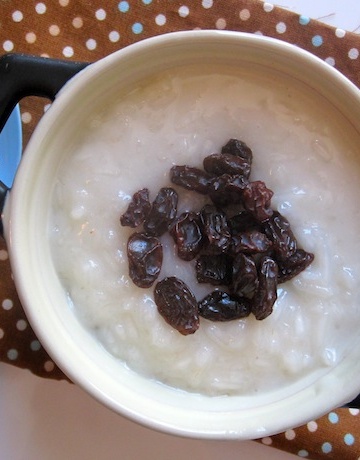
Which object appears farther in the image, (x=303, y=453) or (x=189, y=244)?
(x=303, y=453)

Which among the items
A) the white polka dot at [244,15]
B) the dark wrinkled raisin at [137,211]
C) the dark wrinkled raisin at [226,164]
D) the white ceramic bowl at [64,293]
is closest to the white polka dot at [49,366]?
the white ceramic bowl at [64,293]

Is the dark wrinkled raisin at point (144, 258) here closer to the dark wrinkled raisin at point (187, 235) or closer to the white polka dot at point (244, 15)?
the dark wrinkled raisin at point (187, 235)

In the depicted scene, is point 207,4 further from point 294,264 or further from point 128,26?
point 294,264

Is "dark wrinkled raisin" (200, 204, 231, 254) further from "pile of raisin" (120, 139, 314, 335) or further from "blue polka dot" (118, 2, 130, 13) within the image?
"blue polka dot" (118, 2, 130, 13)

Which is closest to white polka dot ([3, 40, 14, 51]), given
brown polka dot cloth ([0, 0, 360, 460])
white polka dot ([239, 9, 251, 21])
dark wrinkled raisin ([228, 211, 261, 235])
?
brown polka dot cloth ([0, 0, 360, 460])

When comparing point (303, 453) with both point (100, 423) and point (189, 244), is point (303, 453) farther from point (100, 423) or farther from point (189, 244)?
point (189, 244)

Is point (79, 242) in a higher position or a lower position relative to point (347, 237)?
lower

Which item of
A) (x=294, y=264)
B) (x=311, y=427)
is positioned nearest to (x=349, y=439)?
(x=311, y=427)

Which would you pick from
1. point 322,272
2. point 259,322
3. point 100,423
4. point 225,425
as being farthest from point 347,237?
point 100,423
